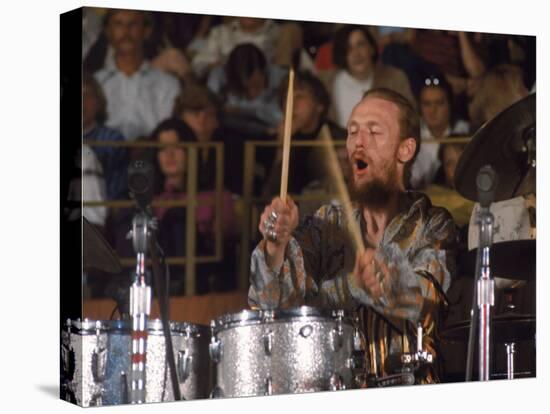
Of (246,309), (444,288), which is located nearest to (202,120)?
(246,309)

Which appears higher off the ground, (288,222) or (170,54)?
(170,54)

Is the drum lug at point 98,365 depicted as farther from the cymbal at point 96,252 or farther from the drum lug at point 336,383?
the drum lug at point 336,383

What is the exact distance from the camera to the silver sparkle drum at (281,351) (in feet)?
28.1

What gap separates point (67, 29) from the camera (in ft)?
27.5

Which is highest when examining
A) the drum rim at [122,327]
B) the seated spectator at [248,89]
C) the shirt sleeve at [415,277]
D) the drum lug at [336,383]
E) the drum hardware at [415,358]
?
the seated spectator at [248,89]

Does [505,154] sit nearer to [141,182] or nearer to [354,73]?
[354,73]

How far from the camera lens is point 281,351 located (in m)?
8.67

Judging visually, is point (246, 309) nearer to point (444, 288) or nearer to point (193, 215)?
point (193, 215)

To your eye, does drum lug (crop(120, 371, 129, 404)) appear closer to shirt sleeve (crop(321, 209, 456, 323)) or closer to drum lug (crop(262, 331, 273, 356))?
drum lug (crop(262, 331, 273, 356))

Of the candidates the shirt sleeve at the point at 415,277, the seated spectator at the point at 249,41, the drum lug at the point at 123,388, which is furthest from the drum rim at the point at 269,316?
the seated spectator at the point at 249,41

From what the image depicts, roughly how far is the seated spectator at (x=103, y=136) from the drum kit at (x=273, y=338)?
8.6 inches

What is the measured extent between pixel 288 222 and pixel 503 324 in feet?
5.08

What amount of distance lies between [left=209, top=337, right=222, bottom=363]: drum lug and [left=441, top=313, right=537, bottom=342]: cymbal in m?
1.42

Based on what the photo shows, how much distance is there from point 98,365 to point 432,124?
2.39 m
